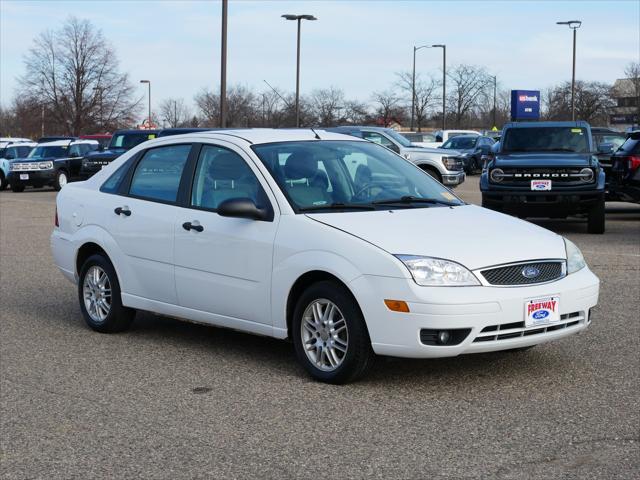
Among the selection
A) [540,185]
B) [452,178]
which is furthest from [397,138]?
[540,185]

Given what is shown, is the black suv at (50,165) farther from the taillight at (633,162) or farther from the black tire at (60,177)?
the taillight at (633,162)

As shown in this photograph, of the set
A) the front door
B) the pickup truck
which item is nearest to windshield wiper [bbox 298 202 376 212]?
the front door

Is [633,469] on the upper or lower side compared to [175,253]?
lower

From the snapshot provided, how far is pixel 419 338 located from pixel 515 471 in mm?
1422

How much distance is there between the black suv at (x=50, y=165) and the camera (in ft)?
110

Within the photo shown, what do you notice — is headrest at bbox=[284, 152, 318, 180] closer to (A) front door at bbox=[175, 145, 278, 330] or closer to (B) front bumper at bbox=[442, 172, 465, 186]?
(A) front door at bbox=[175, 145, 278, 330]

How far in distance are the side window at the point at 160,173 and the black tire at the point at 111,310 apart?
62cm

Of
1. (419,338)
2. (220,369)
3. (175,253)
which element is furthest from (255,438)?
(175,253)

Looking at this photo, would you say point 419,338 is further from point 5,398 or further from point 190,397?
point 5,398

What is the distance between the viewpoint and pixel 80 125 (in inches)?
2965

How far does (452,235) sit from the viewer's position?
6453 millimetres

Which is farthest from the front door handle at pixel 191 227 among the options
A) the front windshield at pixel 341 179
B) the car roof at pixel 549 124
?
the car roof at pixel 549 124

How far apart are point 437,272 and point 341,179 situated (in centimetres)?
139

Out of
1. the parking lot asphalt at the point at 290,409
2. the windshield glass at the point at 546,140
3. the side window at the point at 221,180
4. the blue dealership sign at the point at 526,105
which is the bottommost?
the parking lot asphalt at the point at 290,409
